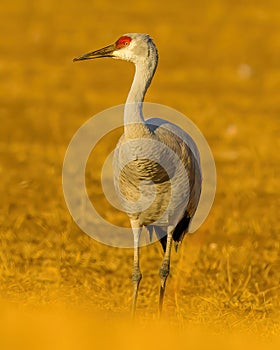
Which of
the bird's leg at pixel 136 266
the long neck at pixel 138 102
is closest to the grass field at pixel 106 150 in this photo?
the bird's leg at pixel 136 266

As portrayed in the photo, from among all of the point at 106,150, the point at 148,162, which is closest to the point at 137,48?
the point at 148,162

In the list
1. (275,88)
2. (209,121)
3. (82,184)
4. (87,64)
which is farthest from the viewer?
(87,64)

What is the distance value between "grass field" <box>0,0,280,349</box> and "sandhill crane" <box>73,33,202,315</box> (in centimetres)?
69

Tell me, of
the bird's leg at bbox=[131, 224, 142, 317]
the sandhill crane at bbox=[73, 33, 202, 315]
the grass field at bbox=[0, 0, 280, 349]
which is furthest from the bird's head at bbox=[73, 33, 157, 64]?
the grass field at bbox=[0, 0, 280, 349]

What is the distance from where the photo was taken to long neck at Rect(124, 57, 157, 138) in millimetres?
5816

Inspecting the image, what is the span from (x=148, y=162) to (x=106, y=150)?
6433 mm

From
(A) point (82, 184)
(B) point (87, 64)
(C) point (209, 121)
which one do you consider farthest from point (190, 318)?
Answer: (B) point (87, 64)

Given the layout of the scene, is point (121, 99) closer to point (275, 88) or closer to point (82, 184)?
point (275, 88)

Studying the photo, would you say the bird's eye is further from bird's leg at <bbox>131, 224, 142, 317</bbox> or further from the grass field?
Result: the grass field

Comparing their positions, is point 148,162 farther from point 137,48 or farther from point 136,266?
point 136,266

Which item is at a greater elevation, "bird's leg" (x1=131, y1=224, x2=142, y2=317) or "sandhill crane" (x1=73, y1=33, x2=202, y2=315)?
Result: "sandhill crane" (x1=73, y1=33, x2=202, y2=315)

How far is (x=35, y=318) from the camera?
4234 millimetres

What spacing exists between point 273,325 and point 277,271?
67.7 inches

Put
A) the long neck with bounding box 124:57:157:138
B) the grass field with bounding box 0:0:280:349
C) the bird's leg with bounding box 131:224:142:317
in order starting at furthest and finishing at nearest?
the bird's leg with bounding box 131:224:142:317, the grass field with bounding box 0:0:280:349, the long neck with bounding box 124:57:157:138
